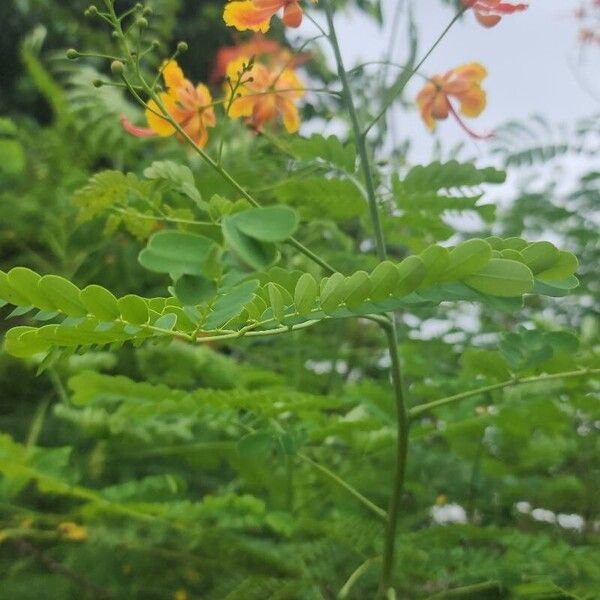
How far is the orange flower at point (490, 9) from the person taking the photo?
2.30 ft

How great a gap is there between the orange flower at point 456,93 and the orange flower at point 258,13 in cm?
18

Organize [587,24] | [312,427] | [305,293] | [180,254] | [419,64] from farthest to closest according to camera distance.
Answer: [587,24], [312,427], [419,64], [305,293], [180,254]

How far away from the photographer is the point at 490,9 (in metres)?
0.71

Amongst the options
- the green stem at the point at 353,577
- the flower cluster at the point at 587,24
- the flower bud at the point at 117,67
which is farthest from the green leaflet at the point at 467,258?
the flower cluster at the point at 587,24

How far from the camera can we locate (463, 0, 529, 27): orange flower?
702 millimetres

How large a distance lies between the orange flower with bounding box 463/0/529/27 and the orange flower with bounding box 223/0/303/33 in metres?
0.13

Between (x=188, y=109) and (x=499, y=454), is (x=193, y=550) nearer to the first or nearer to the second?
(x=499, y=454)

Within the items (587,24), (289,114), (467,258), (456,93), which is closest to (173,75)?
(289,114)

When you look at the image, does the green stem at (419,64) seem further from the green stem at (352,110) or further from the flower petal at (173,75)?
the flower petal at (173,75)

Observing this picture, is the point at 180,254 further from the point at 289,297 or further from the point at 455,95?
the point at 455,95

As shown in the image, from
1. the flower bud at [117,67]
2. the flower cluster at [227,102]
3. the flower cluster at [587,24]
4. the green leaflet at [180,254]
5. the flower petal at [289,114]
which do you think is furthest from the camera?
the flower cluster at [587,24]

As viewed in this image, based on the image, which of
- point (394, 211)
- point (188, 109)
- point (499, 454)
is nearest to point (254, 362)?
point (499, 454)

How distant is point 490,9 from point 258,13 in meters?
0.18

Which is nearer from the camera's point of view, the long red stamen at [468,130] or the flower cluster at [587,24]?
the long red stamen at [468,130]
